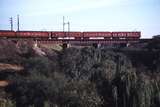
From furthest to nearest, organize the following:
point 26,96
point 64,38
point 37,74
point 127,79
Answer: point 64,38 < point 37,74 < point 127,79 < point 26,96

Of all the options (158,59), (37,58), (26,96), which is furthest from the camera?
(158,59)

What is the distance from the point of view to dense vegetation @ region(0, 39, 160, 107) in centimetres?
4091

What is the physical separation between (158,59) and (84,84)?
72.7 ft

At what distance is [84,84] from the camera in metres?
44.8

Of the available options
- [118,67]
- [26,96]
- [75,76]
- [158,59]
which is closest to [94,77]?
[75,76]

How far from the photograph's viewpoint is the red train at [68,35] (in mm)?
62156

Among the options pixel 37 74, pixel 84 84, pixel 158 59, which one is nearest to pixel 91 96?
pixel 84 84

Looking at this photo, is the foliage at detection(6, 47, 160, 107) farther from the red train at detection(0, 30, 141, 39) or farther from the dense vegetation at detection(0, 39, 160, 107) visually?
the red train at detection(0, 30, 141, 39)

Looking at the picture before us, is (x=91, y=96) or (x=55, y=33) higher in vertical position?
(x=55, y=33)

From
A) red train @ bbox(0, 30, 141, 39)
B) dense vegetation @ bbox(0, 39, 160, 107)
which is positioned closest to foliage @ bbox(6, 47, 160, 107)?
dense vegetation @ bbox(0, 39, 160, 107)

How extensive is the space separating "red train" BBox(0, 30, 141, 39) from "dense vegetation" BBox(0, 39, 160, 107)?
665 centimetres

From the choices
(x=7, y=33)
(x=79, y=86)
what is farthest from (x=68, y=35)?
(x=79, y=86)

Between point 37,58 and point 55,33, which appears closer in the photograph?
point 37,58

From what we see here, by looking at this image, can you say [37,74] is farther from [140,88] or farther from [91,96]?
[140,88]
